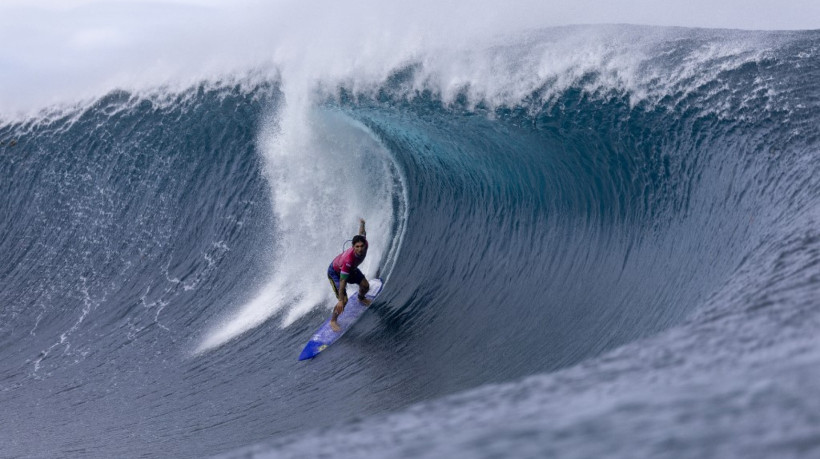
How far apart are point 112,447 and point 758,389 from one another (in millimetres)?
A: 7461

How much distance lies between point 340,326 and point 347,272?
809 millimetres

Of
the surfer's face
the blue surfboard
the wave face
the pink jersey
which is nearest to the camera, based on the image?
the wave face

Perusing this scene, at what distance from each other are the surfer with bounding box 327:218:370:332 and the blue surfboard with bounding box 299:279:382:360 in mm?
92

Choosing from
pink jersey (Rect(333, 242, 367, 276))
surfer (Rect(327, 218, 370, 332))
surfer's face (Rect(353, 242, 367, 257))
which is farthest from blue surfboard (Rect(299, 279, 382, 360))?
surfer's face (Rect(353, 242, 367, 257))

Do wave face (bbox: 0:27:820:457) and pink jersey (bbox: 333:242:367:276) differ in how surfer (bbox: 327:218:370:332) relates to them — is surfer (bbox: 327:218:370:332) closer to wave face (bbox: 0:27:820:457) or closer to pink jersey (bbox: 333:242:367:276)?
pink jersey (bbox: 333:242:367:276)

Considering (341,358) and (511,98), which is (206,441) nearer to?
(341,358)

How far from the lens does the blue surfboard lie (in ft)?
30.9

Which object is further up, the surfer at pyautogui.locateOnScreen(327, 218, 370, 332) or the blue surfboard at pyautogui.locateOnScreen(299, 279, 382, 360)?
the surfer at pyautogui.locateOnScreen(327, 218, 370, 332)

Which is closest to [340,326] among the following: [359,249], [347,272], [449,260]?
[347,272]

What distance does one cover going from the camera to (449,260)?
10453 mm

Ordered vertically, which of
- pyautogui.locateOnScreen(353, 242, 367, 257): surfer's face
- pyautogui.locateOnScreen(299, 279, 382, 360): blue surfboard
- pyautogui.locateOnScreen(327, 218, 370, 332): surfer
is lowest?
pyautogui.locateOnScreen(299, 279, 382, 360): blue surfboard

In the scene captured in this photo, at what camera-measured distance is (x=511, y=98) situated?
1038 cm

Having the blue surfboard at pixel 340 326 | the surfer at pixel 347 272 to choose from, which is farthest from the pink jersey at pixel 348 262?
the blue surfboard at pixel 340 326

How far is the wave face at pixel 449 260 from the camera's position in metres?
2.57
